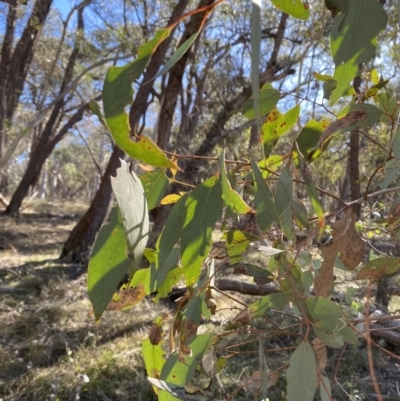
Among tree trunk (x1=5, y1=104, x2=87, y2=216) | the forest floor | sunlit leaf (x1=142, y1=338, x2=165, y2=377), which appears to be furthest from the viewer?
tree trunk (x1=5, y1=104, x2=87, y2=216)

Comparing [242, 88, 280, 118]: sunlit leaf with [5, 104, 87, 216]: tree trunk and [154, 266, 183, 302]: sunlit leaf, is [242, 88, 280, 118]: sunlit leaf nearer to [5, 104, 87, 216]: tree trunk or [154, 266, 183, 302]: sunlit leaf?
[154, 266, 183, 302]: sunlit leaf

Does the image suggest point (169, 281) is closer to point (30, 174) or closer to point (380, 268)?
point (380, 268)

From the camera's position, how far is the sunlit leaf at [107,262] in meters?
0.36

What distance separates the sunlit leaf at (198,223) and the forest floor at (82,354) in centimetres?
79

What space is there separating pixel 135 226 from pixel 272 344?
6.20ft

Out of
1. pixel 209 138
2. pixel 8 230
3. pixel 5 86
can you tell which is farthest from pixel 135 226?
pixel 5 86

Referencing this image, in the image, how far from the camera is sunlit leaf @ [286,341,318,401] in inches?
16.1

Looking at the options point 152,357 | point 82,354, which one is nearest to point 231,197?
point 152,357

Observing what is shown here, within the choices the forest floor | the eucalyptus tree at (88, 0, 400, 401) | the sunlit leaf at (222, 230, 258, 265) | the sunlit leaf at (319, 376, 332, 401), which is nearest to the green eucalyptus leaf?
the eucalyptus tree at (88, 0, 400, 401)

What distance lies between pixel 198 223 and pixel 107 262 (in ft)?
0.30

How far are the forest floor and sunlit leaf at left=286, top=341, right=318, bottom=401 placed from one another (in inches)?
28.7

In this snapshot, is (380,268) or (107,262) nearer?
(107,262)

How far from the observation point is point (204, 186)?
0.42 meters

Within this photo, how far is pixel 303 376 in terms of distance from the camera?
0.41 metres
